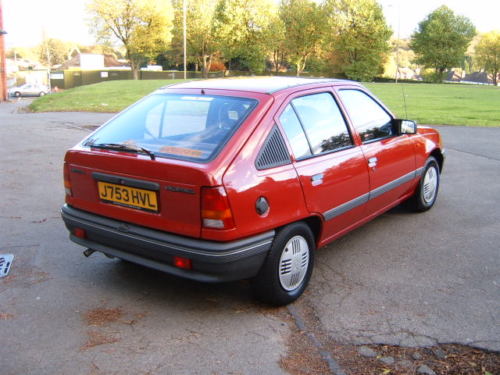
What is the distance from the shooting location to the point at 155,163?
10.7 feet

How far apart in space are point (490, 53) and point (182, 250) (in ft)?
342

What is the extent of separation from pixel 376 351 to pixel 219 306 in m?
1.17

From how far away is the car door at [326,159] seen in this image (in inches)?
146

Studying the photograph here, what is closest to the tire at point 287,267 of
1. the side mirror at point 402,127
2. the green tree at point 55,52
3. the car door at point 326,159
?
the car door at point 326,159

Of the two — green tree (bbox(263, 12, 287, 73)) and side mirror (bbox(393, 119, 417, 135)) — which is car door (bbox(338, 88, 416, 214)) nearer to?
side mirror (bbox(393, 119, 417, 135))

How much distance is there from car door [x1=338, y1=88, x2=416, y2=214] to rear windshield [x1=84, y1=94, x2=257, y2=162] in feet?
4.34

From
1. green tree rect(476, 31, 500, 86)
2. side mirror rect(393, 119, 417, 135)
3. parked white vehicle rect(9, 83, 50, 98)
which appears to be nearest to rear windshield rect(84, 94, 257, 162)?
side mirror rect(393, 119, 417, 135)

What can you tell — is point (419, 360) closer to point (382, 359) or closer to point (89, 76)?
point (382, 359)

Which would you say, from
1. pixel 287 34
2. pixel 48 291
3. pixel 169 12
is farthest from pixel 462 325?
pixel 287 34

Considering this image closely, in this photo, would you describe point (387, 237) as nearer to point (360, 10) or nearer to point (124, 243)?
point (124, 243)

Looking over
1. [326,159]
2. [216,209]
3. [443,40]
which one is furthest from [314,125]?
[443,40]

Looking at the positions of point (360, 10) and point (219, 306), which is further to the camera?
point (360, 10)

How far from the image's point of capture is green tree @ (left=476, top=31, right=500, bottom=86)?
91.9 metres

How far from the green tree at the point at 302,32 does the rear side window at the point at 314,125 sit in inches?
2605
